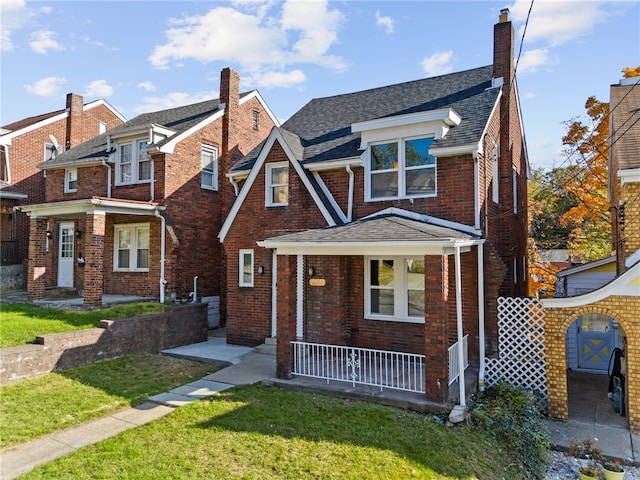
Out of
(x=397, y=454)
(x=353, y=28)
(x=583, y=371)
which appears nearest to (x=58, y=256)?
(x=353, y=28)

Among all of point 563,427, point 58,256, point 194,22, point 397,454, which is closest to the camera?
point 397,454

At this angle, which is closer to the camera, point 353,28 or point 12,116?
point 353,28

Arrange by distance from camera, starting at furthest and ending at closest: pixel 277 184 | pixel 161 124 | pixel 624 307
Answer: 1. pixel 161 124
2. pixel 277 184
3. pixel 624 307

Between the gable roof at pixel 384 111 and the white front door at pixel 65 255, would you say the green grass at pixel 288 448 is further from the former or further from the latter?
the white front door at pixel 65 255

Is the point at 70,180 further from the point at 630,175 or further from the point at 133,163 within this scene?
the point at 630,175

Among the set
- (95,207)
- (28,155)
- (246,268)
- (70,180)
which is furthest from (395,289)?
(28,155)

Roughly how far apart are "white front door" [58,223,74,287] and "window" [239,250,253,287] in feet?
30.8

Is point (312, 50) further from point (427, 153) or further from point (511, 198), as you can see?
point (511, 198)

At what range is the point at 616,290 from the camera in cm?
786

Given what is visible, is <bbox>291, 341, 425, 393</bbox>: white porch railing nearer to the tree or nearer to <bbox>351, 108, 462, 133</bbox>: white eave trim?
<bbox>351, 108, 462, 133</bbox>: white eave trim

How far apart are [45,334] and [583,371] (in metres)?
14.7

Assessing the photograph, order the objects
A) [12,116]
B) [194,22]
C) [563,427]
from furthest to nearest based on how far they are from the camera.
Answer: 1. [12,116]
2. [194,22]
3. [563,427]

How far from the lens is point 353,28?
10.0 metres

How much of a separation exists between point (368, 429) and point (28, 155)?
23070mm
